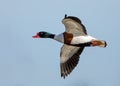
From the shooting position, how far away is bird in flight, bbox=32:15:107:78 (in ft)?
71.6

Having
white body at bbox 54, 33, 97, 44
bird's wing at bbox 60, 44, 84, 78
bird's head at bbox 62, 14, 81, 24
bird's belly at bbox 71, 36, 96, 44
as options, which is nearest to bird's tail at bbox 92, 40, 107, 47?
bird's belly at bbox 71, 36, 96, 44

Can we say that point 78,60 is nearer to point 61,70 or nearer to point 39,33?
point 61,70

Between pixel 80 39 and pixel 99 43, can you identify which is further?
pixel 80 39

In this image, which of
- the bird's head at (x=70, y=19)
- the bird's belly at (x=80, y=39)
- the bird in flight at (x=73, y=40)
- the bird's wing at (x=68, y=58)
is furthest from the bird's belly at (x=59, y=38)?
the bird's wing at (x=68, y=58)

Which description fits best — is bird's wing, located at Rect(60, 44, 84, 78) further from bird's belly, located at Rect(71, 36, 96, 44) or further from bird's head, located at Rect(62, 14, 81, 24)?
bird's head, located at Rect(62, 14, 81, 24)

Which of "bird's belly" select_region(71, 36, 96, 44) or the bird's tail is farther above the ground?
"bird's belly" select_region(71, 36, 96, 44)

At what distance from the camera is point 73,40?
875 inches

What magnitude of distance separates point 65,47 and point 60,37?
6.89ft

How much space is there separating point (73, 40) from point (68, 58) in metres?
2.06

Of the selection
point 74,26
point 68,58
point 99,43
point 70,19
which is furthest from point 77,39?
point 68,58

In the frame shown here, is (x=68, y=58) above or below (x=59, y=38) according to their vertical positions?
below

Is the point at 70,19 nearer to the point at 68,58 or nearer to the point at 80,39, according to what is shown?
the point at 80,39

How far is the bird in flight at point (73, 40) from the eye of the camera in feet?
71.6

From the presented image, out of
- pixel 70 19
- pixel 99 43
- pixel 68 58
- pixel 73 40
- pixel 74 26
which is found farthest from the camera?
pixel 68 58
